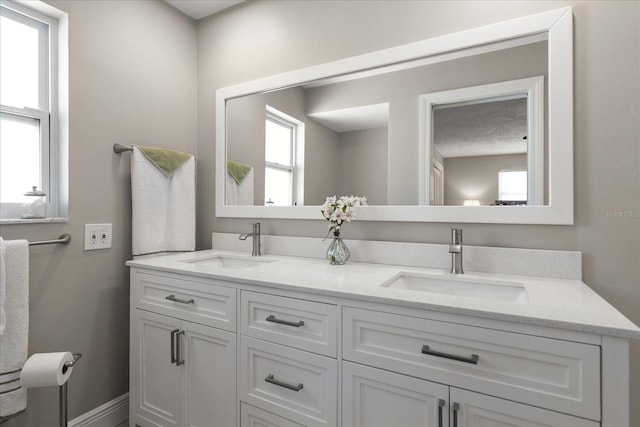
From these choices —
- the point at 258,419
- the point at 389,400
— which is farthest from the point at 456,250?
the point at 258,419

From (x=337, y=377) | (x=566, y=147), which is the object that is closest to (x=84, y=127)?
(x=337, y=377)

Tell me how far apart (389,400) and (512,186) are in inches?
37.0

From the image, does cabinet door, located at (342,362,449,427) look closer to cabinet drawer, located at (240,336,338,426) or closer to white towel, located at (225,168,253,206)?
cabinet drawer, located at (240,336,338,426)

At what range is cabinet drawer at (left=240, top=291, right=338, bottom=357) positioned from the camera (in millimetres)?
1092

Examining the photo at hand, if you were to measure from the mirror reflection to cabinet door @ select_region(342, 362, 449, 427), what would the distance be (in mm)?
781

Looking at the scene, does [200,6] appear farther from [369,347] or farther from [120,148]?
[369,347]

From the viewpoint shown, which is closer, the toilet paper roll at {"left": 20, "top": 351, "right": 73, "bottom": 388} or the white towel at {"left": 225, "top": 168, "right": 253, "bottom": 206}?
the toilet paper roll at {"left": 20, "top": 351, "right": 73, "bottom": 388}

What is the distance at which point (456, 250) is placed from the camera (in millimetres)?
1308

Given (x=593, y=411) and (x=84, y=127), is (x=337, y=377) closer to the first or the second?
(x=593, y=411)

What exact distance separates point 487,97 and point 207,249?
1781 mm

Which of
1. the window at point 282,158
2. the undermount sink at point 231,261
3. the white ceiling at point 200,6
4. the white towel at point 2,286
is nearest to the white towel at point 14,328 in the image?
the white towel at point 2,286

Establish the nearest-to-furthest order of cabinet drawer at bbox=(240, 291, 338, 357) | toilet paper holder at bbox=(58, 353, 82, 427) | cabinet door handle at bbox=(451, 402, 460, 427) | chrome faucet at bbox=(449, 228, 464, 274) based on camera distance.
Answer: cabinet door handle at bbox=(451, 402, 460, 427) → cabinet drawer at bbox=(240, 291, 338, 357) → toilet paper holder at bbox=(58, 353, 82, 427) → chrome faucet at bbox=(449, 228, 464, 274)

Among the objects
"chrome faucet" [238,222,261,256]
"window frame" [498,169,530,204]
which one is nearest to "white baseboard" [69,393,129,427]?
"chrome faucet" [238,222,261,256]

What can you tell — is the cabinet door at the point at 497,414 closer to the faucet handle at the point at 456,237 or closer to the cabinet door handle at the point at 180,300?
the faucet handle at the point at 456,237
